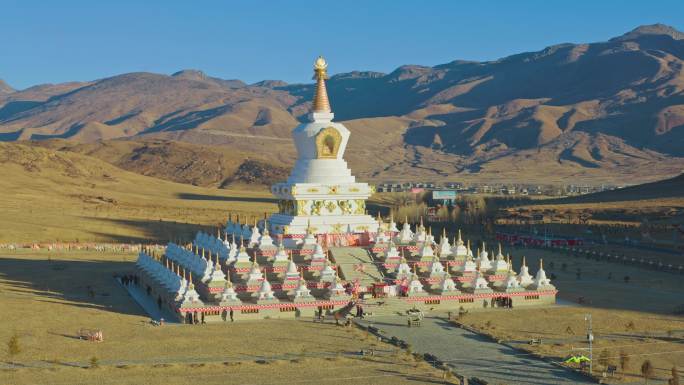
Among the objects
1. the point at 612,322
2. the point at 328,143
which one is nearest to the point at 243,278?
the point at 328,143

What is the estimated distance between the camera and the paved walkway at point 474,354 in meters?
28.1

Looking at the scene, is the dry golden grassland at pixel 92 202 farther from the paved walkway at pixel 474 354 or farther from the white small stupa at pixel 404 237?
the paved walkway at pixel 474 354

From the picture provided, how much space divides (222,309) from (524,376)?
46.9ft

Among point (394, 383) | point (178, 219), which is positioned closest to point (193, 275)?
point (394, 383)

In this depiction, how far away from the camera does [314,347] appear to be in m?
32.5

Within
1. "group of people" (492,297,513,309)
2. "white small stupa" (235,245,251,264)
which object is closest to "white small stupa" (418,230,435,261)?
"group of people" (492,297,513,309)

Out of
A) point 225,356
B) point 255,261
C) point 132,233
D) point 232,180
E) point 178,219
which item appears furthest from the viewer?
point 232,180

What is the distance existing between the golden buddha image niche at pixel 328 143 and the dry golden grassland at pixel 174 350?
12.6 meters

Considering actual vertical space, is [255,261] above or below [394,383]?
above

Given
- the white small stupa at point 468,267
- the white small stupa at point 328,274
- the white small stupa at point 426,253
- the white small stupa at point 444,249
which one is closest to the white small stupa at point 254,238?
the white small stupa at point 328,274

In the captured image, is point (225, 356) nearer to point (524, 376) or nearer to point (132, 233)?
point (524, 376)

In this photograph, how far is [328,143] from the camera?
4962 centimetres

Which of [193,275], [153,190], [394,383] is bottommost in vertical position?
[394,383]

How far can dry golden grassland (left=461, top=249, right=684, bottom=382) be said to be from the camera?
103ft
